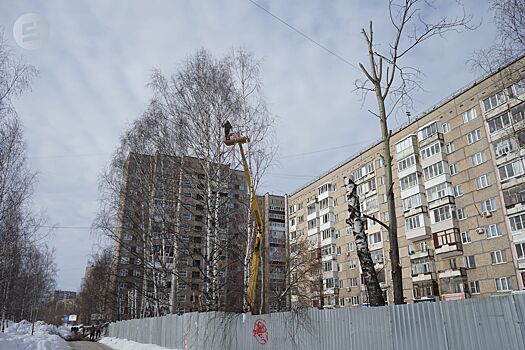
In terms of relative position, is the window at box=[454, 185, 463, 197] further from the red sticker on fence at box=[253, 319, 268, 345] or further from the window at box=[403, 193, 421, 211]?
the red sticker on fence at box=[253, 319, 268, 345]

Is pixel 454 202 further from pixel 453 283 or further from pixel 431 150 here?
pixel 453 283

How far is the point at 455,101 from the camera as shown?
1480 inches

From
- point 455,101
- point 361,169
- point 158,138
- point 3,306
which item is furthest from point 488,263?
point 3,306

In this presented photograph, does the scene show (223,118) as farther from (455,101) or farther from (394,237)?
(455,101)

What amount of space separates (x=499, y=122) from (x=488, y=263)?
38.5ft

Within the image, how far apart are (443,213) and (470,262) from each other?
16.2ft

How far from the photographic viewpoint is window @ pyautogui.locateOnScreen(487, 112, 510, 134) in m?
31.7

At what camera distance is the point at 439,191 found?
3706cm

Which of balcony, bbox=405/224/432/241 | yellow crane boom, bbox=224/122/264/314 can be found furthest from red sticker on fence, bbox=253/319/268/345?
balcony, bbox=405/224/432/241

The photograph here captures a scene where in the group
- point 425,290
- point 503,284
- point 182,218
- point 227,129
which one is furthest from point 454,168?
point 227,129

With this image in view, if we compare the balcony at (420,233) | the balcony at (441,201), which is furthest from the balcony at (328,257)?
the balcony at (441,201)

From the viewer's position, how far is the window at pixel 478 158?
34156 mm

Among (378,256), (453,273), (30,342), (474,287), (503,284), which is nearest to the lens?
(30,342)

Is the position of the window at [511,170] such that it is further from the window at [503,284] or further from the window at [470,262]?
the window at [503,284]
